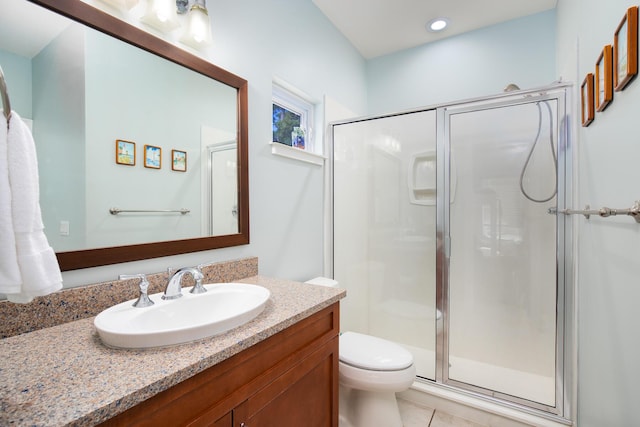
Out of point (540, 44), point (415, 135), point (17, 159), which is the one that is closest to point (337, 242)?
point (415, 135)

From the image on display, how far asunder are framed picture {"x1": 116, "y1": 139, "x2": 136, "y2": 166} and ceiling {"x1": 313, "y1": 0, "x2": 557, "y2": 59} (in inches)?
69.1

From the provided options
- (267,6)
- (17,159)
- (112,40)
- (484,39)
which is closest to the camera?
(17,159)

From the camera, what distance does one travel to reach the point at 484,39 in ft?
8.05

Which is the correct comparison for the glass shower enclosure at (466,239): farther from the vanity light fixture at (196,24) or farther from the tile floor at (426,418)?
the vanity light fixture at (196,24)

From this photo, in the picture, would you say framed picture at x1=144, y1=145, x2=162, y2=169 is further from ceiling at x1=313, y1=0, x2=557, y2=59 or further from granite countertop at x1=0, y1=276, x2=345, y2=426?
ceiling at x1=313, y1=0, x2=557, y2=59

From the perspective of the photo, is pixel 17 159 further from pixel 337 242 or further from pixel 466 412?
pixel 466 412

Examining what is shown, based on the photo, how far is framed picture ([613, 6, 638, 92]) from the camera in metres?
0.80

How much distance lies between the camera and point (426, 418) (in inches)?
70.2

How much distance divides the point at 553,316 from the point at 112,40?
2.54 metres

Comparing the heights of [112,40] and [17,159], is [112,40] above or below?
above

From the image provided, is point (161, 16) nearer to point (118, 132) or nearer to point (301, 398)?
point (118, 132)

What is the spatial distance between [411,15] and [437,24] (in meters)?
0.26

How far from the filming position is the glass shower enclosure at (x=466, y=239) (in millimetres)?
1774

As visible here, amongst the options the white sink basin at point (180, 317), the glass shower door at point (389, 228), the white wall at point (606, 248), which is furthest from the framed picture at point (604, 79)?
the white sink basin at point (180, 317)
